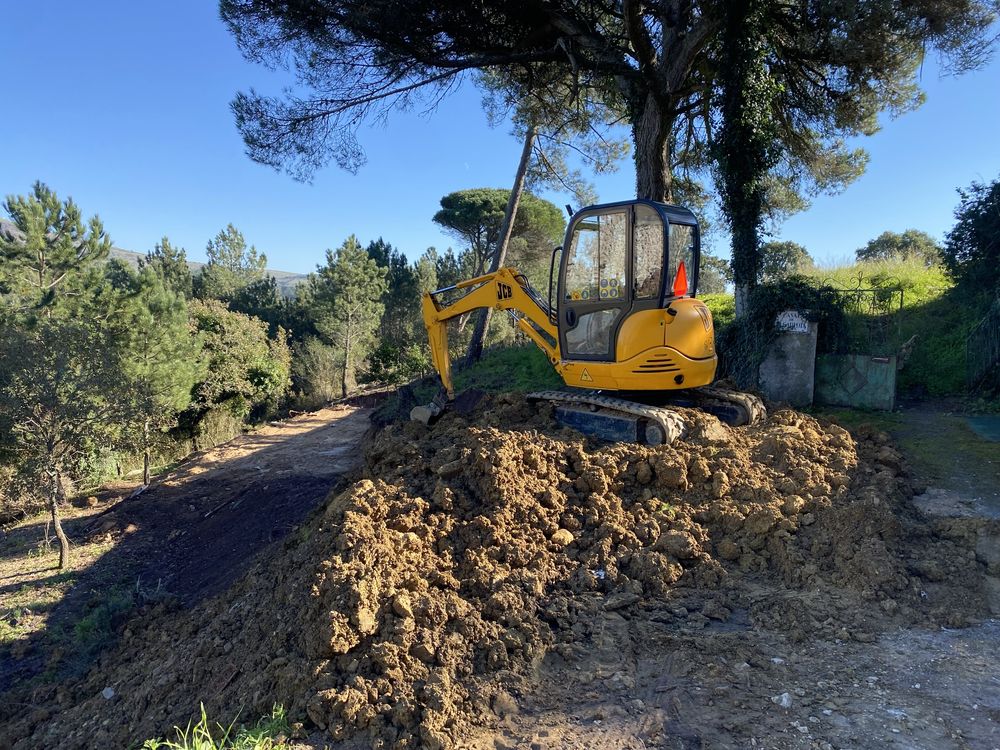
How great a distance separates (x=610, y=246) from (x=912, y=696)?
4.70m

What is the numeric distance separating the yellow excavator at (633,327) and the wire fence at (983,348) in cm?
392

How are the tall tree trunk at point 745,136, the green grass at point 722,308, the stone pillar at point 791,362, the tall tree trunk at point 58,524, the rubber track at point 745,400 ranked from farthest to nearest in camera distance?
the green grass at point 722,308 → the tall tree trunk at point 745,136 → the stone pillar at point 791,362 → the tall tree trunk at point 58,524 → the rubber track at point 745,400

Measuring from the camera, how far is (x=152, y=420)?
1418cm

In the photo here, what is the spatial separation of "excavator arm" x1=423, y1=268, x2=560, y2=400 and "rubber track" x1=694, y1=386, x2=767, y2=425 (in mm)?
1871

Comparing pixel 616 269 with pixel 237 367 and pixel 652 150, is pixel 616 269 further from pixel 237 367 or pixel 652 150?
pixel 237 367

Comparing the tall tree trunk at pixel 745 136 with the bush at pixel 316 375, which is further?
the bush at pixel 316 375

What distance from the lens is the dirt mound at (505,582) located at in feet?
11.2

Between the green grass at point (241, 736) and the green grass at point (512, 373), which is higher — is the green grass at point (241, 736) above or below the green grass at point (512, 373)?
below

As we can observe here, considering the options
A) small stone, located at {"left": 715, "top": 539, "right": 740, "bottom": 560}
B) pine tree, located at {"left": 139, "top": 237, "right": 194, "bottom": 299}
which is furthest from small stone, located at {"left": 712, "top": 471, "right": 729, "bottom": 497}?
pine tree, located at {"left": 139, "top": 237, "right": 194, "bottom": 299}

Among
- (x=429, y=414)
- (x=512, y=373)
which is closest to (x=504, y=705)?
(x=429, y=414)

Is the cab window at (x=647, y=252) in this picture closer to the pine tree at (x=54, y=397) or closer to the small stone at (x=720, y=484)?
the small stone at (x=720, y=484)

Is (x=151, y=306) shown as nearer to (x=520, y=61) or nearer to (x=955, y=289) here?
(x=520, y=61)

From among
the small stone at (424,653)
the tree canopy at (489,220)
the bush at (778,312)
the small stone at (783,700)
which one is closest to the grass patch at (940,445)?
the bush at (778,312)

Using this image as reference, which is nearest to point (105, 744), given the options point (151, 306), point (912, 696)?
point (912, 696)
